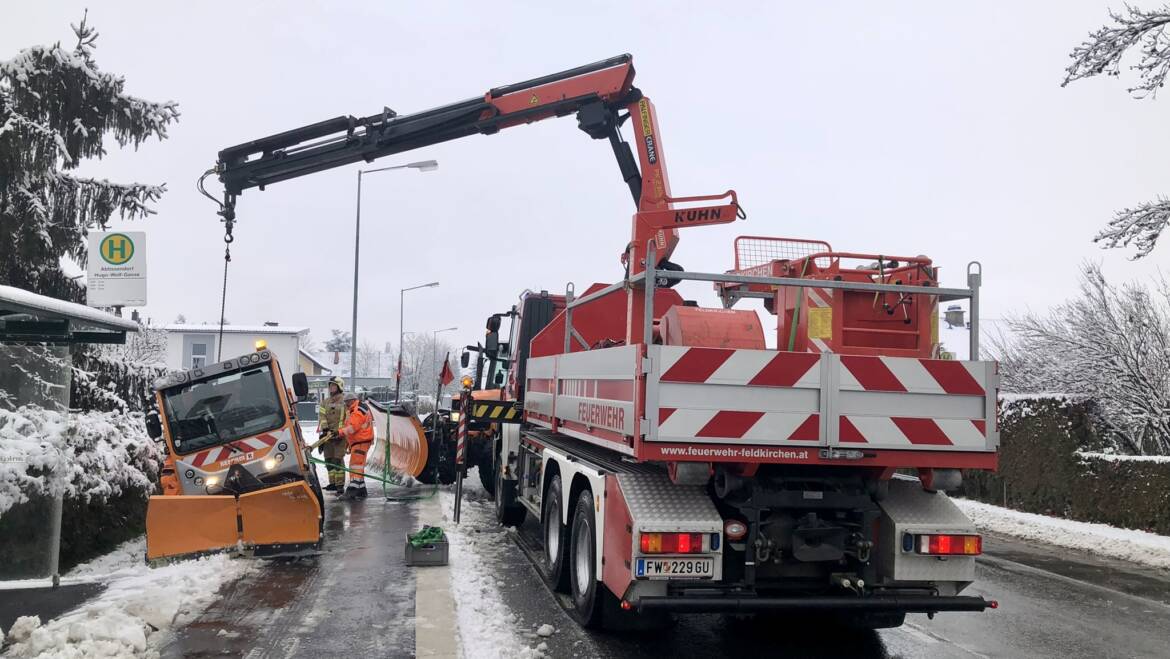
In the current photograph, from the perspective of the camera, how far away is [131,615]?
610 centimetres

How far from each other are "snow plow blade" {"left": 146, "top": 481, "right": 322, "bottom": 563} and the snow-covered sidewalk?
20 cm

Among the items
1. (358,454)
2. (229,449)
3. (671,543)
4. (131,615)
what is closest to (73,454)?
(229,449)

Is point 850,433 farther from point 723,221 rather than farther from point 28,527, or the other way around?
point 28,527

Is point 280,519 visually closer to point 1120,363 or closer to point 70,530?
point 70,530

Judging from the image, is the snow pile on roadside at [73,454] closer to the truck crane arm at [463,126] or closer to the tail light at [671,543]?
the truck crane arm at [463,126]

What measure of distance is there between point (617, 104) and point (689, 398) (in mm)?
6797

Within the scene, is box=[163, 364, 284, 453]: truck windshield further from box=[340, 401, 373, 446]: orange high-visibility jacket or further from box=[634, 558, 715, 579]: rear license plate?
box=[634, 558, 715, 579]: rear license plate

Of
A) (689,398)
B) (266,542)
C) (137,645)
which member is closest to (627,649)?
(689,398)

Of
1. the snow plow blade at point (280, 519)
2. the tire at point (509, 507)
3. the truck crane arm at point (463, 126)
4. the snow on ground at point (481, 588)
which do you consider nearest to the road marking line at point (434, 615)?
the snow on ground at point (481, 588)

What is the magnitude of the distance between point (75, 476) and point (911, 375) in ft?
24.3

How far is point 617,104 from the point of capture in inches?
439

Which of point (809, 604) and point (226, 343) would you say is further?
point (226, 343)

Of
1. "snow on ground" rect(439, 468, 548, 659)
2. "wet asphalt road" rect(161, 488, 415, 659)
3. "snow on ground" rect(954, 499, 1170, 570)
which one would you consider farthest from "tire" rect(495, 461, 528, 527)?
"snow on ground" rect(954, 499, 1170, 570)

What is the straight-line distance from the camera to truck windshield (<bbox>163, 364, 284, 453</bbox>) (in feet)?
30.7
